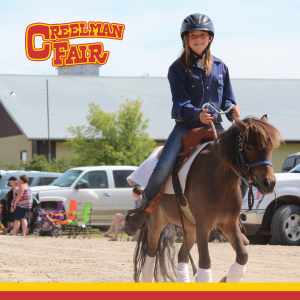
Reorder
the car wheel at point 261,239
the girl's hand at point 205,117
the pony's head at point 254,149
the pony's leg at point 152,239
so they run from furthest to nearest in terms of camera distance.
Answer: the car wheel at point 261,239 < the pony's leg at point 152,239 < the girl's hand at point 205,117 < the pony's head at point 254,149

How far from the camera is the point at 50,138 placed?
36750 mm

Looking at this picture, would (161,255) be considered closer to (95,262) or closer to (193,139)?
(193,139)

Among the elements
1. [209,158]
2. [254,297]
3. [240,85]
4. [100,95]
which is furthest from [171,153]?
[240,85]

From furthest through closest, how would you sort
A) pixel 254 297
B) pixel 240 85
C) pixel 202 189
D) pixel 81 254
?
pixel 240 85, pixel 81 254, pixel 202 189, pixel 254 297

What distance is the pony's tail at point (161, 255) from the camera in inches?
243

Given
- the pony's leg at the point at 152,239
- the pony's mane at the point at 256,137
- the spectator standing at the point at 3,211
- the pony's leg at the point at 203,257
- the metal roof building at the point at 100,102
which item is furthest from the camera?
Answer: the metal roof building at the point at 100,102

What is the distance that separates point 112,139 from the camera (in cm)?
3042

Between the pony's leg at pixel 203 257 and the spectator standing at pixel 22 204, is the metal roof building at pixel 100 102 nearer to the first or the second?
the spectator standing at pixel 22 204

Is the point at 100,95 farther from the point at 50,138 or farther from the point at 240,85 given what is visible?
the point at 240,85

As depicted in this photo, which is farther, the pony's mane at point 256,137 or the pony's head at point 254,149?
the pony's mane at point 256,137

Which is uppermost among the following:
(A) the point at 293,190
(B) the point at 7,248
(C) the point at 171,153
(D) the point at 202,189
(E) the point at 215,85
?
(E) the point at 215,85

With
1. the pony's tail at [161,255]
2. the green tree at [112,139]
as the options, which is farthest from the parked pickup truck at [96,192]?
the green tree at [112,139]

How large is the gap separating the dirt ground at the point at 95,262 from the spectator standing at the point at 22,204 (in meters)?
3.02

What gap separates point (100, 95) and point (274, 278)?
36.7 metres
